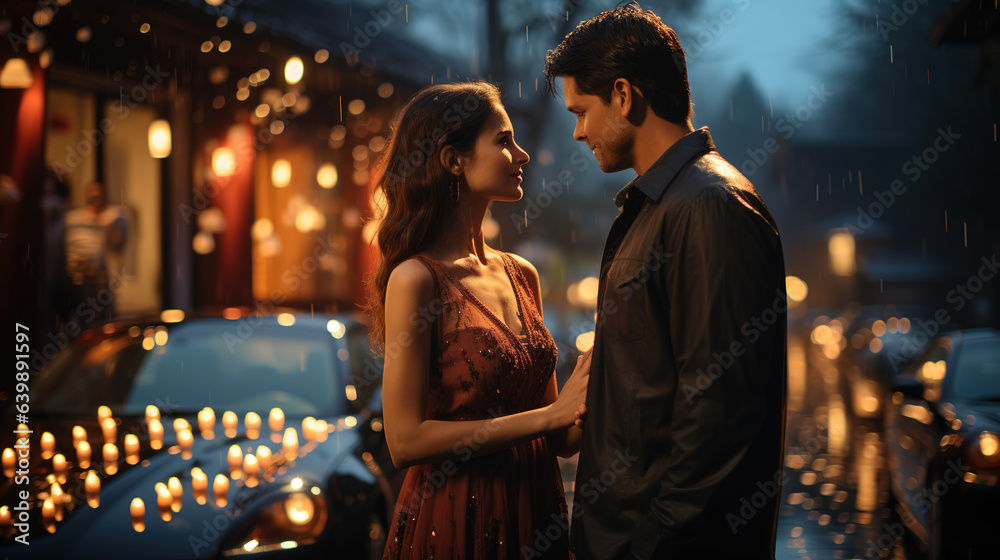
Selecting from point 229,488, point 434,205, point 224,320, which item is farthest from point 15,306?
point 434,205

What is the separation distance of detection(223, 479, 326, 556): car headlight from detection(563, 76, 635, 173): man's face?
222cm

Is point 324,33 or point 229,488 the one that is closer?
point 229,488

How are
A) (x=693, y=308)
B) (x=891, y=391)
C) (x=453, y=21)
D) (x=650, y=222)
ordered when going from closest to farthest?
1. (x=693, y=308)
2. (x=650, y=222)
3. (x=891, y=391)
4. (x=453, y=21)

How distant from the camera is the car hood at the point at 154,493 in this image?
3268mm

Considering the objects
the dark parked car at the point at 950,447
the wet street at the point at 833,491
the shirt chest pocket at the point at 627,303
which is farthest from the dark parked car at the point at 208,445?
the dark parked car at the point at 950,447

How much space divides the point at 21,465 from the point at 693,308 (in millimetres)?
3358

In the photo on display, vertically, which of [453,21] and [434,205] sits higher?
[453,21]

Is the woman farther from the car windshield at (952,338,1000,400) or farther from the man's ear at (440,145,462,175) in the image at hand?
the car windshield at (952,338,1000,400)

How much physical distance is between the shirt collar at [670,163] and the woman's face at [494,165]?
21.1 inches

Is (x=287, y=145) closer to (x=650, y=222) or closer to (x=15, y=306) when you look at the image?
(x=15, y=306)

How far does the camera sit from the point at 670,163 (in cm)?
202

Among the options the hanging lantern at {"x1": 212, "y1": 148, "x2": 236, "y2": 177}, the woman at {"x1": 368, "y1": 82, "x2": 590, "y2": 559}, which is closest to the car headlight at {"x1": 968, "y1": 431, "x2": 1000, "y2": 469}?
the woman at {"x1": 368, "y1": 82, "x2": 590, "y2": 559}

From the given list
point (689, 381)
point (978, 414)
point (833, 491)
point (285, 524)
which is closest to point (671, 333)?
point (689, 381)

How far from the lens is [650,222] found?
1.98 m
